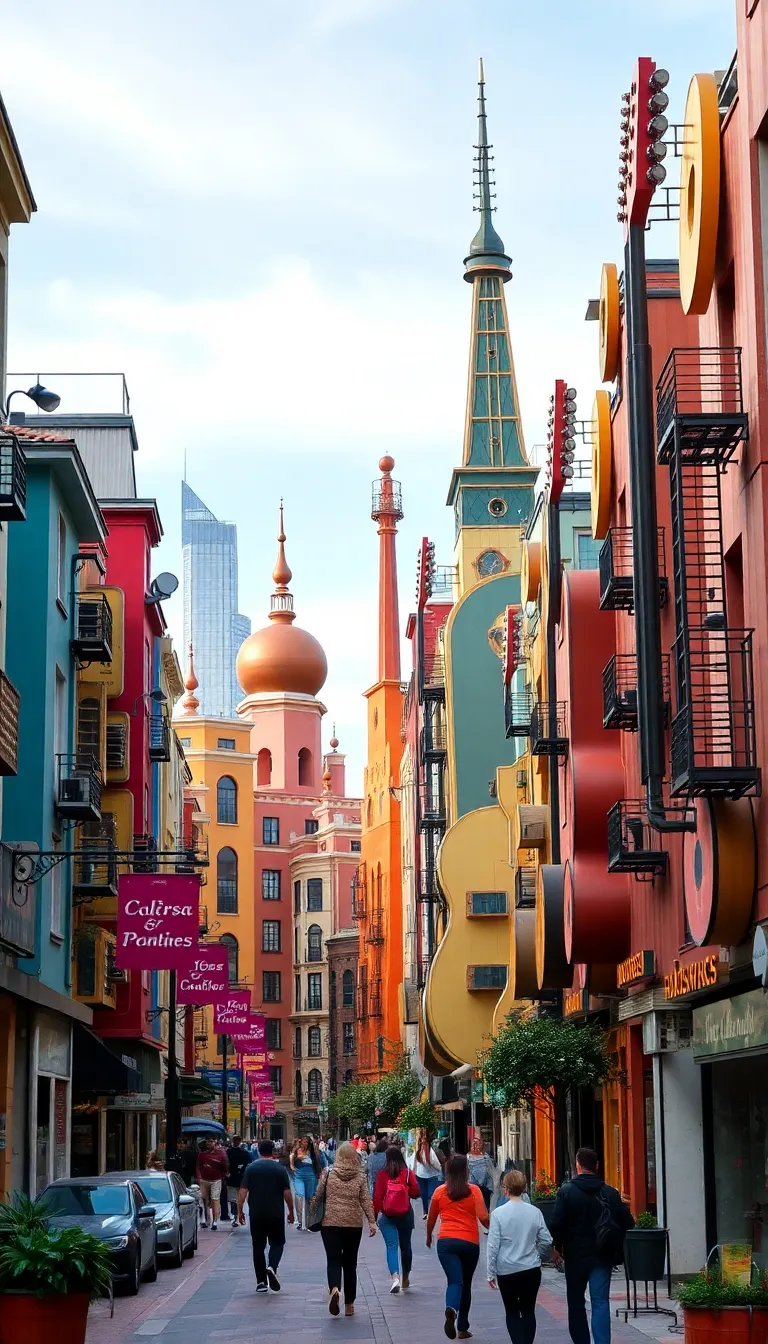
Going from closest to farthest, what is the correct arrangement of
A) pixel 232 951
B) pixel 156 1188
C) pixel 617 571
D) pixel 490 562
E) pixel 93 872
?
pixel 617 571
pixel 156 1188
pixel 93 872
pixel 490 562
pixel 232 951

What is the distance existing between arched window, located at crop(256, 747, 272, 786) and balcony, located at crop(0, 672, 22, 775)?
345ft

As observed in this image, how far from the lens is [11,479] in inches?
825

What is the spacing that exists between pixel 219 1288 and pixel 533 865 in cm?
2089

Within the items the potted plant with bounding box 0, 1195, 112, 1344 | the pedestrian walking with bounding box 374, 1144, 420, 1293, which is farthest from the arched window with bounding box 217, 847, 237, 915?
the potted plant with bounding box 0, 1195, 112, 1344

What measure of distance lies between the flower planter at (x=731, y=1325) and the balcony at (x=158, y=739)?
3363 cm

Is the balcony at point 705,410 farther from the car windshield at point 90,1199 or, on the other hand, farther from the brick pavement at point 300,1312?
the car windshield at point 90,1199

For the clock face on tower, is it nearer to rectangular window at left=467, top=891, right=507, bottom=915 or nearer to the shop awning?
rectangular window at left=467, top=891, right=507, bottom=915

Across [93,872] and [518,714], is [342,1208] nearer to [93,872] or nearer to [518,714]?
[93,872]

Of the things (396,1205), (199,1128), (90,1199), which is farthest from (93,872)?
(396,1205)

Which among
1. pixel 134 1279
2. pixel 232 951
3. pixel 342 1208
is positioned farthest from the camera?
pixel 232 951

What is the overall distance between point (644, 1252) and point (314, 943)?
330 feet

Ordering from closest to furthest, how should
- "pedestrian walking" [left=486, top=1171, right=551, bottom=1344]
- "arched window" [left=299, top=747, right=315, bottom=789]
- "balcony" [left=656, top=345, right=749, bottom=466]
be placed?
"pedestrian walking" [left=486, top=1171, right=551, bottom=1344] → "balcony" [left=656, top=345, right=749, bottom=466] → "arched window" [left=299, top=747, right=315, bottom=789]

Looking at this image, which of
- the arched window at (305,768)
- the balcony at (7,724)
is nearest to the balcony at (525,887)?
the balcony at (7,724)

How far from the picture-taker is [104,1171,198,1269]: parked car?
25312mm
